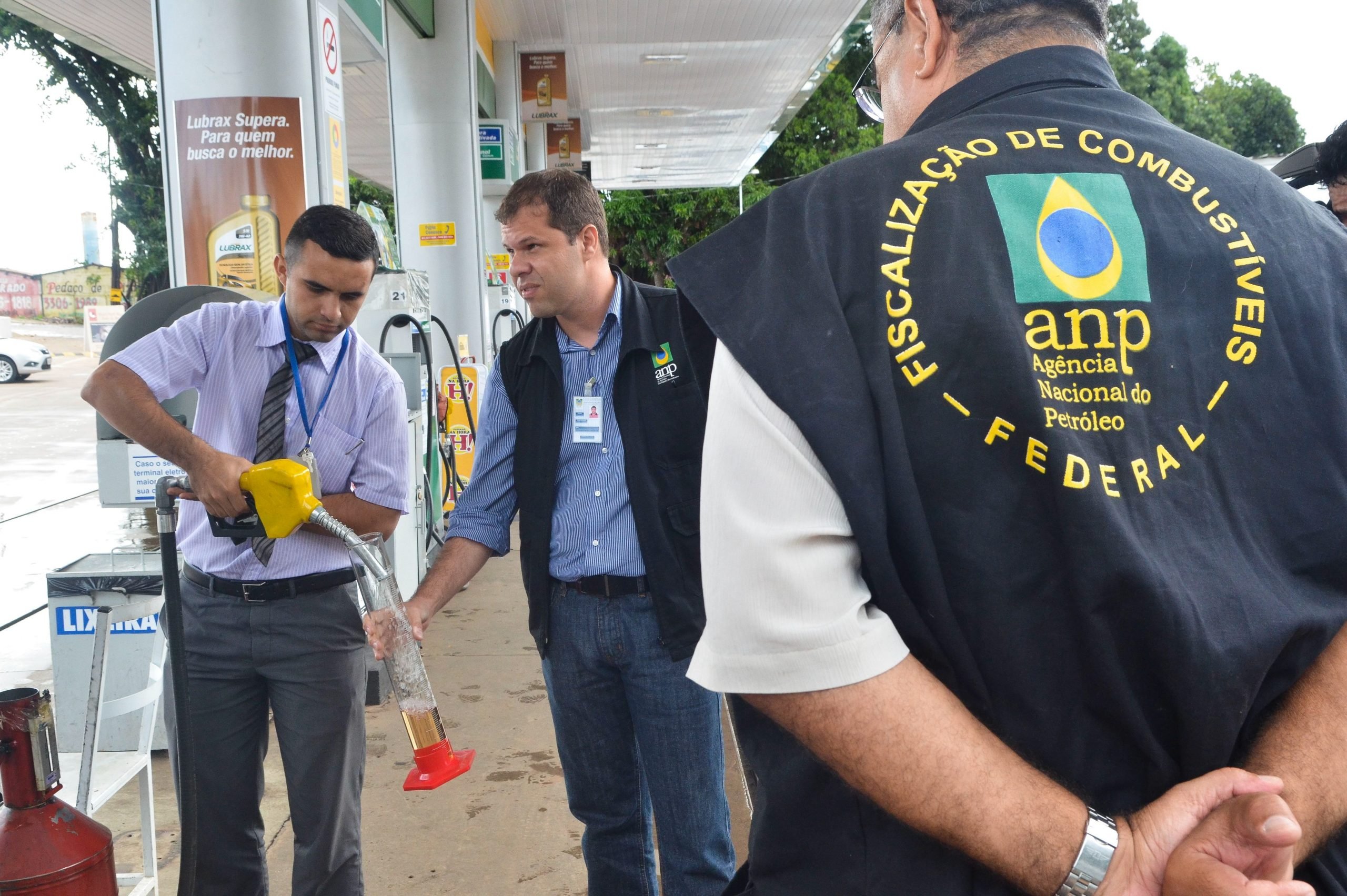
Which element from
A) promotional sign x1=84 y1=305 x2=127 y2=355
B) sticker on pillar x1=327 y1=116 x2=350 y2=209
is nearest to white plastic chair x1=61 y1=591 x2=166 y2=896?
sticker on pillar x1=327 y1=116 x2=350 y2=209

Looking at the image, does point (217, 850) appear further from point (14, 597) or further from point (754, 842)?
point (14, 597)

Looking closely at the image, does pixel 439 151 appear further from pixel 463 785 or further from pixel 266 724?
pixel 266 724

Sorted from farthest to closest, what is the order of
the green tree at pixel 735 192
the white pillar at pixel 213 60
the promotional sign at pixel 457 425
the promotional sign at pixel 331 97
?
1. the green tree at pixel 735 192
2. the promotional sign at pixel 457 425
3. the promotional sign at pixel 331 97
4. the white pillar at pixel 213 60

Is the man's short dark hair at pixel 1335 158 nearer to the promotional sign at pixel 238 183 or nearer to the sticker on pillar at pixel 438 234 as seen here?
the promotional sign at pixel 238 183

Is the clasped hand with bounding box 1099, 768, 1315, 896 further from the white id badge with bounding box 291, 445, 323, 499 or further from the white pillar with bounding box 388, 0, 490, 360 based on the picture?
the white pillar with bounding box 388, 0, 490, 360

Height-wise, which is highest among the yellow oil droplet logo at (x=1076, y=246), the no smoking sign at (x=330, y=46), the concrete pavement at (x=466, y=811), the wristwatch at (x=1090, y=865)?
the no smoking sign at (x=330, y=46)

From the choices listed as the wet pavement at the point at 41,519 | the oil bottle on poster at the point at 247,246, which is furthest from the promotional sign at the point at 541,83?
the oil bottle on poster at the point at 247,246

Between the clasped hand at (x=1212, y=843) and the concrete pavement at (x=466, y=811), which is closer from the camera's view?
the clasped hand at (x=1212, y=843)

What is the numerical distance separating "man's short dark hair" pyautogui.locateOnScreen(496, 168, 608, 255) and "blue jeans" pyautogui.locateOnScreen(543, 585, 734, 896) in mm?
1038

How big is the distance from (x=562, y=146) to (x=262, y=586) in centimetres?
1508

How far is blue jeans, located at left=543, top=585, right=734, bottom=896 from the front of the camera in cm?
264

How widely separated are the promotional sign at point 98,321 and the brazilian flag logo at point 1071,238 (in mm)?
22458

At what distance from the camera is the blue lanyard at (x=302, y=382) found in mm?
2740

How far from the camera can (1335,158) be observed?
137 inches
